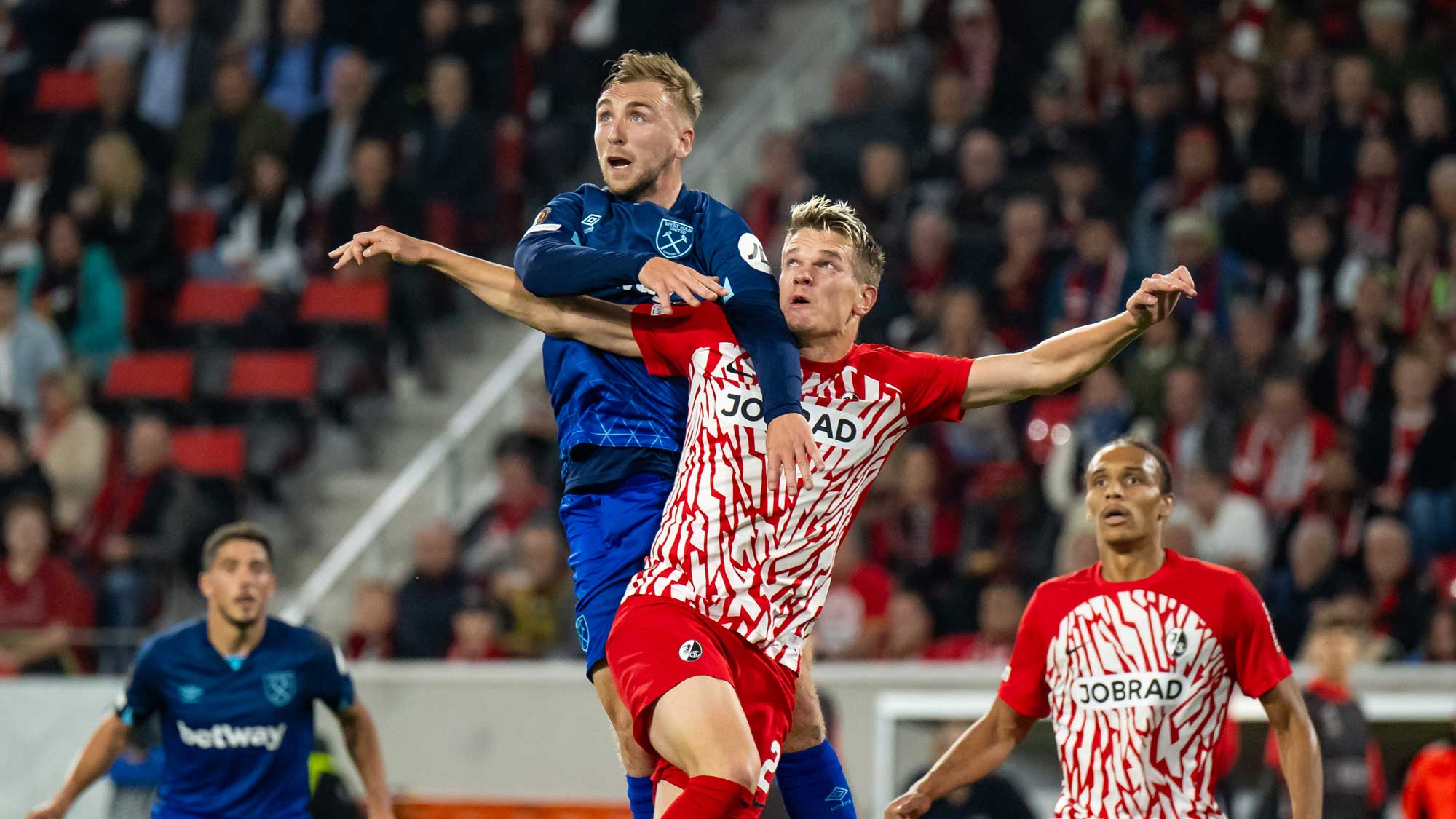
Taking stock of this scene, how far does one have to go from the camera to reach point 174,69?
15.0 m

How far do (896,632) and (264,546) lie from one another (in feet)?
12.3

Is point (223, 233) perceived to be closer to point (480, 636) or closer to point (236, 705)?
point (480, 636)

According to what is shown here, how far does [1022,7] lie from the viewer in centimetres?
1318

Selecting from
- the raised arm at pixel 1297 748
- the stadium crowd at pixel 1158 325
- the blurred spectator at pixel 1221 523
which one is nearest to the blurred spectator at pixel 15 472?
the stadium crowd at pixel 1158 325

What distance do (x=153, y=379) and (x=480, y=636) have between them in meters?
3.83

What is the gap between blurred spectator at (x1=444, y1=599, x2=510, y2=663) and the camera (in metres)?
10.5

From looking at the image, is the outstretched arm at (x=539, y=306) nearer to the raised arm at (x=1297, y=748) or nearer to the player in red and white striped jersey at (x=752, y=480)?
the player in red and white striped jersey at (x=752, y=480)

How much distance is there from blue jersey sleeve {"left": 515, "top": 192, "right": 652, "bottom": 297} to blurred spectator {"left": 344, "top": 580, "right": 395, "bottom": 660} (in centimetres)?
638

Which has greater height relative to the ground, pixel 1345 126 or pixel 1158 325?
pixel 1345 126

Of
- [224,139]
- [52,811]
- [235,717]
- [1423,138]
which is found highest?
[224,139]

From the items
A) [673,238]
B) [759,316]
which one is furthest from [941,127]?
[759,316]

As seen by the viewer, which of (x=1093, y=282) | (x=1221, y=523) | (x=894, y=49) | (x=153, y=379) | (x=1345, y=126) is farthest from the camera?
(x=894, y=49)

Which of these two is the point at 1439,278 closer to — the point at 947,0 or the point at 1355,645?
the point at 1355,645

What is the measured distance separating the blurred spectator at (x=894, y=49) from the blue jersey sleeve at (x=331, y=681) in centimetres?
766
